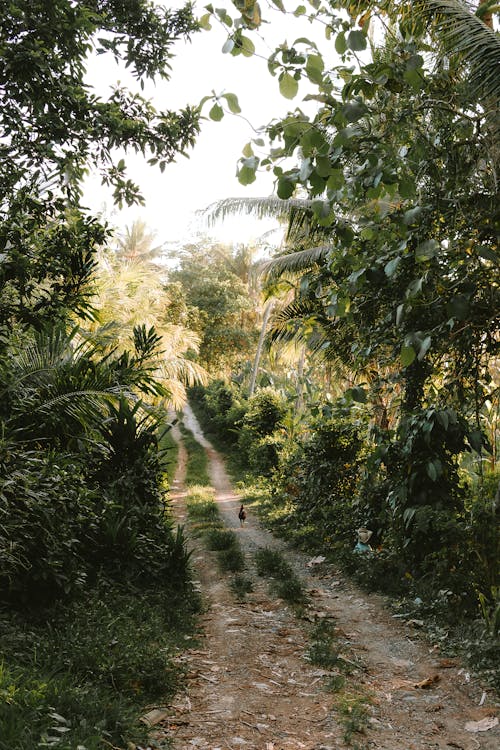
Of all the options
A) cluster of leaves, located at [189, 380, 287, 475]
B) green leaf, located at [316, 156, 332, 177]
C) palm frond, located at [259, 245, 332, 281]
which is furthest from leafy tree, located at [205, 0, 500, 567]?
cluster of leaves, located at [189, 380, 287, 475]

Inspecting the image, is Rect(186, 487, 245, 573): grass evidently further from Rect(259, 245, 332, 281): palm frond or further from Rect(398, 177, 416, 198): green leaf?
Rect(398, 177, 416, 198): green leaf

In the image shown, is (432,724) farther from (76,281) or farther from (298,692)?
(76,281)

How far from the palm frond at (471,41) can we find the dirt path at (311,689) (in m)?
4.93

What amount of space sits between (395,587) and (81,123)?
5676 mm

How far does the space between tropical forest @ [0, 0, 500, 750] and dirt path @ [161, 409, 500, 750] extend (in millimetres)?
24

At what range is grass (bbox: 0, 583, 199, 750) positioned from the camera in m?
2.96

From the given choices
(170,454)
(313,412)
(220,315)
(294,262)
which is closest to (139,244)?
(220,315)

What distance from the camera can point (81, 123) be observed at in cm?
508

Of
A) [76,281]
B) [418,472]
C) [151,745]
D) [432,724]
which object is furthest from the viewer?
[418,472]

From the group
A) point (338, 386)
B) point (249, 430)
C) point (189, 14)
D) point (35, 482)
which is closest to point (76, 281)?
point (35, 482)

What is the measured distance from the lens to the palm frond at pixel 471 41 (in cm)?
527

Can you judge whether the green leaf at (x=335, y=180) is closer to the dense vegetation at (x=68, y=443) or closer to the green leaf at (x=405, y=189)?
the green leaf at (x=405, y=189)

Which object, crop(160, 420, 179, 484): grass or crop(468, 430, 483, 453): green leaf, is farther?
crop(160, 420, 179, 484): grass

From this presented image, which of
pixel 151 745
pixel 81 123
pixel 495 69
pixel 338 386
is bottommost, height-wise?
pixel 151 745
